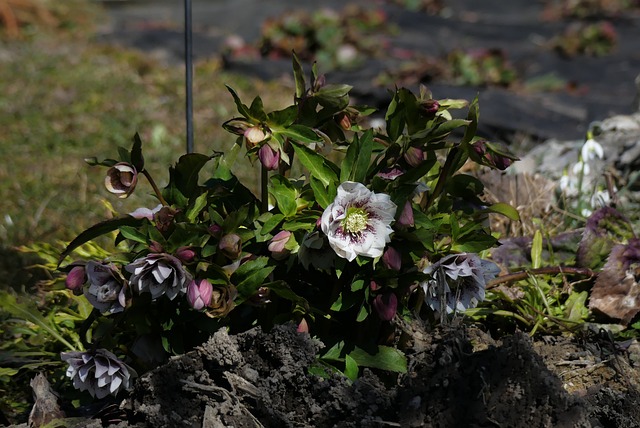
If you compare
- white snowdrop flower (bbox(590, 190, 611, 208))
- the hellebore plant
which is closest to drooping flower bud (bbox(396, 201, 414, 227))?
the hellebore plant

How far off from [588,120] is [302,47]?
8.11 ft

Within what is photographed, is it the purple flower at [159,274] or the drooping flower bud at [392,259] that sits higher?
the drooping flower bud at [392,259]

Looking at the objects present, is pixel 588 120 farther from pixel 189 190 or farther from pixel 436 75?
pixel 189 190

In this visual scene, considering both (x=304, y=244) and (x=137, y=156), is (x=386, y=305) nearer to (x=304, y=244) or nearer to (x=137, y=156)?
(x=304, y=244)

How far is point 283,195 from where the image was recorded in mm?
1731

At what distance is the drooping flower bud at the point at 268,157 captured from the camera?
63.5 inches

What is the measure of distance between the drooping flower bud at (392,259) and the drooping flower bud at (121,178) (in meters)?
0.54

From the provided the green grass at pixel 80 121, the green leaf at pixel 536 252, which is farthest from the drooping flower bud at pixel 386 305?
the green grass at pixel 80 121

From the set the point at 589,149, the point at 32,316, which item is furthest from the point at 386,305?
the point at 589,149

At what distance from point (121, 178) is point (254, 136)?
0.31m

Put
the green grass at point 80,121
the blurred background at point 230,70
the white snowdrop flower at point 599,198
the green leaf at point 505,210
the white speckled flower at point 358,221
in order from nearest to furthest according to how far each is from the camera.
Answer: the white speckled flower at point 358,221 < the green leaf at point 505,210 < the white snowdrop flower at point 599,198 < the green grass at point 80,121 < the blurred background at point 230,70

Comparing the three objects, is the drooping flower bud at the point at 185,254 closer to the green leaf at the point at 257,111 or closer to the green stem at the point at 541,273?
the green leaf at the point at 257,111

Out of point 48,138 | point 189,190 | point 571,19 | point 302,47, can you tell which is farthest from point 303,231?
point 571,19

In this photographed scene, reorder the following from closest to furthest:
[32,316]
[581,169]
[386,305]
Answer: [386,305]
[32,316]
[581,169]
